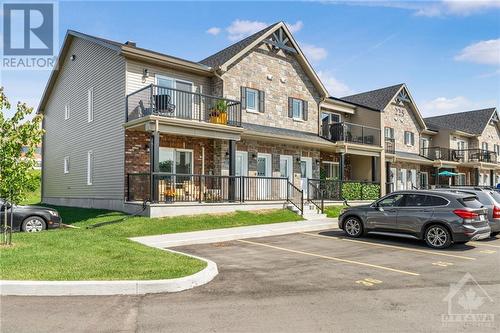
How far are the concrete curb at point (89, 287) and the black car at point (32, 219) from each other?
7660 millimetres

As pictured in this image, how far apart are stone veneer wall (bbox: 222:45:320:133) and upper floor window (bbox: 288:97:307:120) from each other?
0.77 ft

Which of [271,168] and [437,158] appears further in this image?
[437,158]

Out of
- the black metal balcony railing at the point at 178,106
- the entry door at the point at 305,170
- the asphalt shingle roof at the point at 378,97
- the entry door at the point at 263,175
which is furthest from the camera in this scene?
the asphalt shingle roof at the point at 378,97

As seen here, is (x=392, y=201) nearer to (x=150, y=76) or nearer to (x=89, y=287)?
(x=89, y=287)

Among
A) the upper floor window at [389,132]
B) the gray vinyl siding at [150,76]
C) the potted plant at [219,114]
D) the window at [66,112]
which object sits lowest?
the potted plant at [219,114]

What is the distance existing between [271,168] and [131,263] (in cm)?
1376

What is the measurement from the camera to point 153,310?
5.62 meters

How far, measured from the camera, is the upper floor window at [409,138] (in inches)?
1262

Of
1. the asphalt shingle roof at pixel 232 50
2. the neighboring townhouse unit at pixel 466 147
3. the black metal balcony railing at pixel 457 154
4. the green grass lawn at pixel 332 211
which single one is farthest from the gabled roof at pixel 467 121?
the asphalt shingle roof at pixel 232 50

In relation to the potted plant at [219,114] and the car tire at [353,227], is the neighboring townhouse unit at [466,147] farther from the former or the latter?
the car tire at [353,227]

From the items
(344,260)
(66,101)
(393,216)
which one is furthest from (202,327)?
(66,101)

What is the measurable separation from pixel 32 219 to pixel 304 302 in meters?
10.8

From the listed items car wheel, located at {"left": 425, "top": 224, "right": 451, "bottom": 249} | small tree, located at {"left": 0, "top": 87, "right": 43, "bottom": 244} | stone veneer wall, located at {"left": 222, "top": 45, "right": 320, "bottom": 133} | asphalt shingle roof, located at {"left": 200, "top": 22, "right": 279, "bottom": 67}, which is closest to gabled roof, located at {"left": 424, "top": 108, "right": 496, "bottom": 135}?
stone veneer wall, located at {"left": 222, "top": 45, "right": 320, "bottom": 133}

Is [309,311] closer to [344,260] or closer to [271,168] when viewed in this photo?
[344,260]
